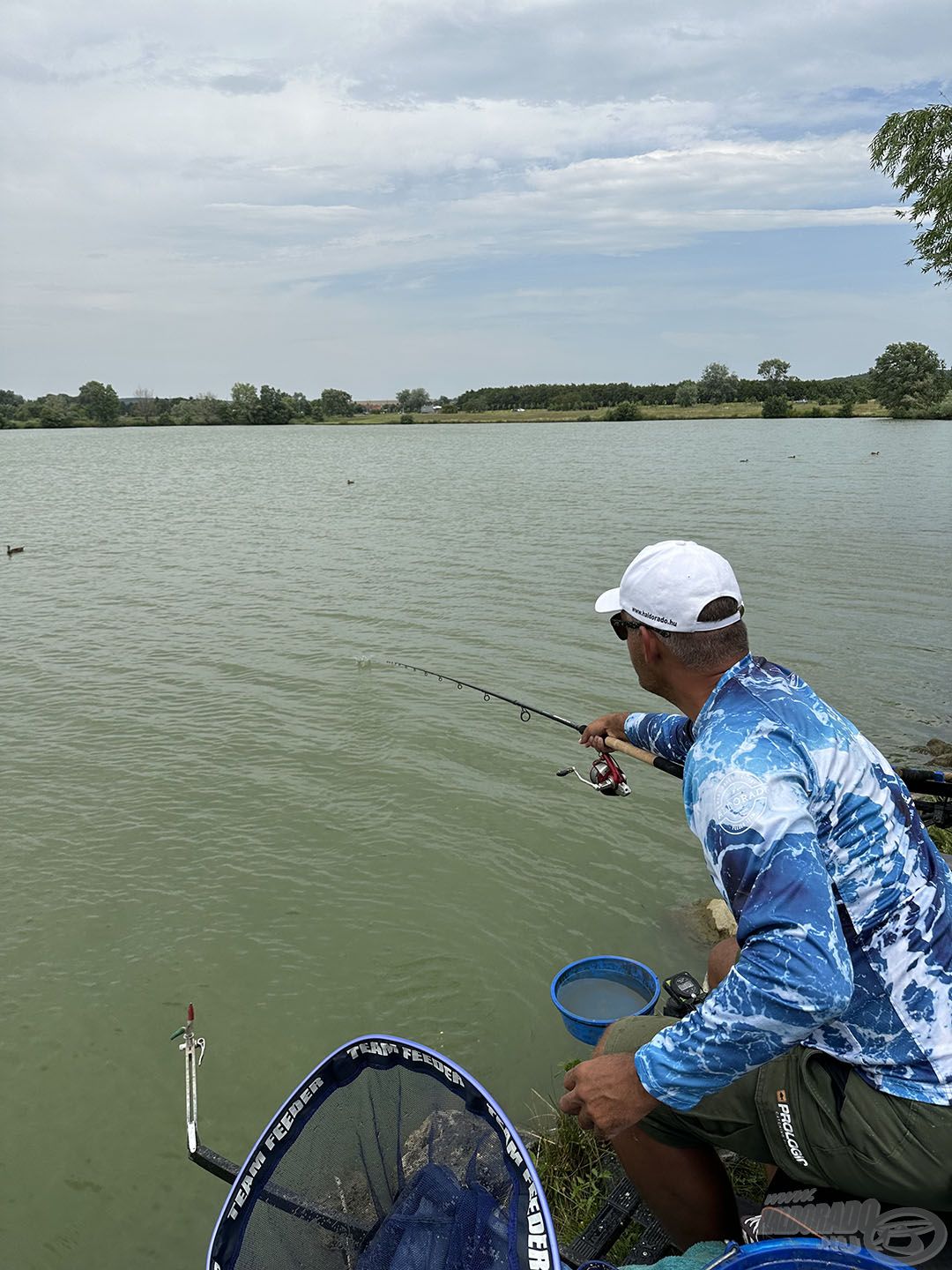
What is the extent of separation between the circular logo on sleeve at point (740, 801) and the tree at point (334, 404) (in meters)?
156

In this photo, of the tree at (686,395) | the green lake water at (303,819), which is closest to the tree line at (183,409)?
the tree at (686,395)

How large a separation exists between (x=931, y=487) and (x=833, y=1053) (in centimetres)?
3474

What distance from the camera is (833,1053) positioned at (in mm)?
2488

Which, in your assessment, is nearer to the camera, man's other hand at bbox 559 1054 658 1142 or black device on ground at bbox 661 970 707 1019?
man's other hand at bbox 559 1054 658 1142

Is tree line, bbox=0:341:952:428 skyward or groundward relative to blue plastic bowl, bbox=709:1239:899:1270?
skyward

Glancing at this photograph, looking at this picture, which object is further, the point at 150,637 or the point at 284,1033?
the point at 150,637

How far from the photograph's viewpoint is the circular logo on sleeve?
2.18 m

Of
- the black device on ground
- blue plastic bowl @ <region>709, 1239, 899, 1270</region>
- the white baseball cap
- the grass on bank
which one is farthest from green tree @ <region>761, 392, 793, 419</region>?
blue plastic bowl @ <region>709, 1239, 899, 1270</region>

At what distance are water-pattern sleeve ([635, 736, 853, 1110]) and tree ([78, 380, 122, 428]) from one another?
156 metres

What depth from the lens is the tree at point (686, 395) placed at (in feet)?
434

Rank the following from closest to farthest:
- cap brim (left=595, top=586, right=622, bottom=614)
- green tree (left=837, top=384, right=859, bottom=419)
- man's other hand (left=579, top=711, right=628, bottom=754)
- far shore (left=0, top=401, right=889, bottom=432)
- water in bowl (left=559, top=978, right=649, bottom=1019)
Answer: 1. cap brim (left=595, top=586, right=622, bottom=614)
2. man's other hand (left=579, top=711, right=628, bottom=754)
3. water in bowl (left=559, top=978, right=649, bottom=1019)
4. green tree (left=837, top=384, right=859, bottom=419)
5. far shore (left=0, top=401, right=889, bottom=432)

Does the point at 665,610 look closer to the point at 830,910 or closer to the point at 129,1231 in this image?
the point at 830,910

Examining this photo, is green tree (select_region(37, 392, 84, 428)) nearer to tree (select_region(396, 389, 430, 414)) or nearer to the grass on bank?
tree (select_region(396, 389, 430, 414))

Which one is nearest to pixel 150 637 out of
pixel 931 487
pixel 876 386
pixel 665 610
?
pixel 665 610
